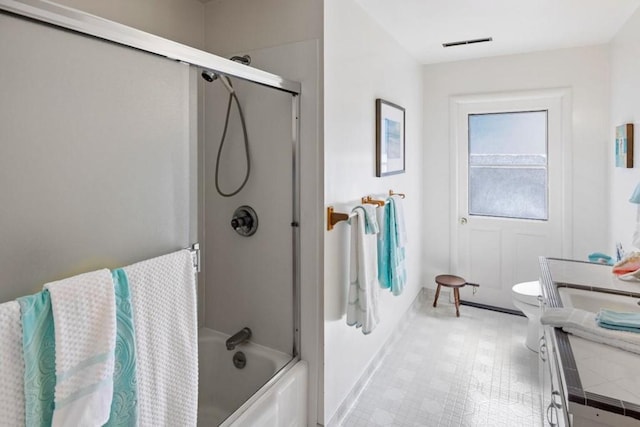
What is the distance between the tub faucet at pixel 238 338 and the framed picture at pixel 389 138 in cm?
131

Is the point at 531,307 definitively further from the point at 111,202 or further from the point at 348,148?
the point at 111,202

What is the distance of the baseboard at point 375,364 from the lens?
212cm

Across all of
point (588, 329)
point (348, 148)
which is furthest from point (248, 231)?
point (588, 329)

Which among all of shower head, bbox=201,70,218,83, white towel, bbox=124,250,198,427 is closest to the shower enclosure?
shower head, bbox=201,70,218,83

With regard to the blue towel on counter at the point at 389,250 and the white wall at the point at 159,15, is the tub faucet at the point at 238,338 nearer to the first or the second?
the blue towel on counter at the point at 389,250

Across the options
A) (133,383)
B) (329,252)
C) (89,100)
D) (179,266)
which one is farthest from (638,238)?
(89,100)

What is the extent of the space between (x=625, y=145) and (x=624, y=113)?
31cm

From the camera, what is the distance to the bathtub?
1.68 meters

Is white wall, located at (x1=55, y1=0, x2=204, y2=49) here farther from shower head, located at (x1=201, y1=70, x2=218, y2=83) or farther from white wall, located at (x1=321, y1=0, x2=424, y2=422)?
white wall, located at (x1=321, y1=0, x2=424, y2=422)

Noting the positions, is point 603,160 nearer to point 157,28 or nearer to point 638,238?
point 638,238

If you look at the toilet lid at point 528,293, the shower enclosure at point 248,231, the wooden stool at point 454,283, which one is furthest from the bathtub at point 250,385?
the wooden stool at point 454,283

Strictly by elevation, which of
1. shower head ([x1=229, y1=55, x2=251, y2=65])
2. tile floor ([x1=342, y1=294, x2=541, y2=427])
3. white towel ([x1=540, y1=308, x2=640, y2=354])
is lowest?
tile floor ([x1=342, y1=294, x2=541, y2=427])

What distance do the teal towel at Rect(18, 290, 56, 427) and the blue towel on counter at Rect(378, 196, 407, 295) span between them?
182 centimetres

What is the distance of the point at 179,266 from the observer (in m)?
1.23
